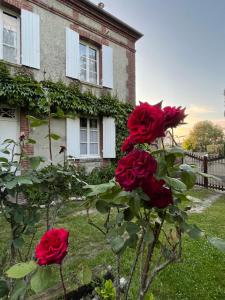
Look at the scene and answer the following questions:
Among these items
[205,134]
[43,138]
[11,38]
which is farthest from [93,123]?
[205,134]

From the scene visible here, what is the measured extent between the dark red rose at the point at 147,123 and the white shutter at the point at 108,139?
9.31 m

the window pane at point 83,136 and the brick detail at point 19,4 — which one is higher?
the brick detail at point 19,4

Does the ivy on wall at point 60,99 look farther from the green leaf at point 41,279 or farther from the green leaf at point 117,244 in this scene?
the green leaf at point 41,279

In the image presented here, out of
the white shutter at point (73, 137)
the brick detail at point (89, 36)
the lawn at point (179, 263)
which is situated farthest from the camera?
the brick detail at point (89, 36)

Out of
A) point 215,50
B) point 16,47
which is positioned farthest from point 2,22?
point 215,50

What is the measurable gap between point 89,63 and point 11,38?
310 cm

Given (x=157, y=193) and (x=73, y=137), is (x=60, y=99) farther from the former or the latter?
(x=157, y=193)

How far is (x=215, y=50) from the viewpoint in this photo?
12523 millimetres

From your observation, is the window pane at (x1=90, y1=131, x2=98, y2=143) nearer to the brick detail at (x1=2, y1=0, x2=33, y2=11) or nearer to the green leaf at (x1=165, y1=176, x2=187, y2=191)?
the brick detail at (x1=2, y1=0, x2=33, y2=11)

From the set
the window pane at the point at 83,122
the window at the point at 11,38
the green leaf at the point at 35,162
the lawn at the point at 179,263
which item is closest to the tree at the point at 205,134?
the window pane at the point at 83,122

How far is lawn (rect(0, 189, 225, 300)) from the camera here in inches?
110

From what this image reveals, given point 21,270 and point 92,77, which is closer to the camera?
point 21,270

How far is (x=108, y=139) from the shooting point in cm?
1030

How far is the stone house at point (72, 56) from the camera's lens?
7980mm
